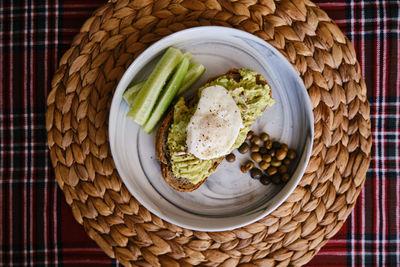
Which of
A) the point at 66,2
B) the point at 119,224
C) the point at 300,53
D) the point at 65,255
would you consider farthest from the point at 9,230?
the point at 300,53

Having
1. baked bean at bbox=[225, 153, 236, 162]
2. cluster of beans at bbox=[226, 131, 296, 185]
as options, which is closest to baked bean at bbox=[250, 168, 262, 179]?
cluster of beans at bbox=[226, 131, 296, 185]

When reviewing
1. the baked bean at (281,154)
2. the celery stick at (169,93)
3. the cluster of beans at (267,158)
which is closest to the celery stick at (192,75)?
the celery stick at (169,93)

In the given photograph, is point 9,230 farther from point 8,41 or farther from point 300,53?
point 300,53

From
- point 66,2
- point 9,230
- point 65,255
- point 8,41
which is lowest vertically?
point 65,255

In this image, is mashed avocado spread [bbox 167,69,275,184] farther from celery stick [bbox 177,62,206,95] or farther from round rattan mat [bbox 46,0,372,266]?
round rattan mat [bbox 46,0,372,266]

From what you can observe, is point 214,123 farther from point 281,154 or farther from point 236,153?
point 281,154

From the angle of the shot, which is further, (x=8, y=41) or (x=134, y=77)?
(x=8, y=41)

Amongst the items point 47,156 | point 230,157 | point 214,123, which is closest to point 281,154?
point 230,157
